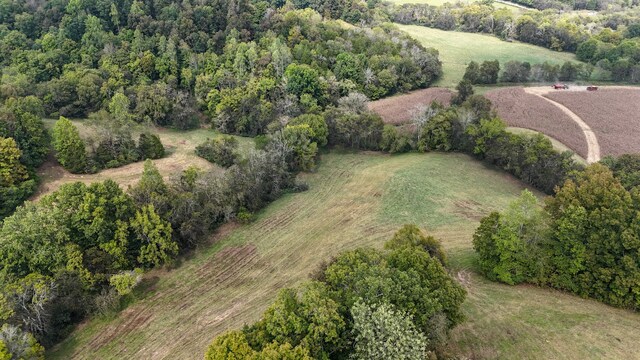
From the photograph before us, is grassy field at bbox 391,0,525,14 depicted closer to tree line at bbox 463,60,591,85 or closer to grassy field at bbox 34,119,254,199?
tree line at bbox 463,60,591,85

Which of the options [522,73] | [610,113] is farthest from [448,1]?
[610,113]

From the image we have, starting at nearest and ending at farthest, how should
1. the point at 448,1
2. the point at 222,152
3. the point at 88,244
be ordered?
1. the point at 88,244
2. the point at 222,152
3. the point at 448,1

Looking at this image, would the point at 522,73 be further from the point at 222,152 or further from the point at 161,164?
the point at 161,164

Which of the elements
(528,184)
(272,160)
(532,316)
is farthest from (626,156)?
(272,160)

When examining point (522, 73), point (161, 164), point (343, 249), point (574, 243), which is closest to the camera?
point (574, 243)

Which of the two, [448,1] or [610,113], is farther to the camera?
[448,1]

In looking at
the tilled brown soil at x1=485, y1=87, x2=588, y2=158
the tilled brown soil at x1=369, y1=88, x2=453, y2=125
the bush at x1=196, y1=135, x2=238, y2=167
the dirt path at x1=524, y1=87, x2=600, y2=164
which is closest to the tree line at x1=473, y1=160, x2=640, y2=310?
the dirt path at x1=524, y1=87, x2=600, y2=164
